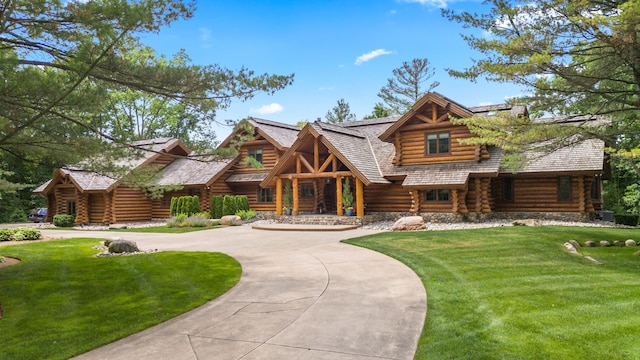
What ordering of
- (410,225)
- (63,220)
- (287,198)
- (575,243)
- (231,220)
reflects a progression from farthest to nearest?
(63,220) < (287,198) < (231,220) < (410,225) < (575,243)

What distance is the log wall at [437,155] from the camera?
21892 millimetres

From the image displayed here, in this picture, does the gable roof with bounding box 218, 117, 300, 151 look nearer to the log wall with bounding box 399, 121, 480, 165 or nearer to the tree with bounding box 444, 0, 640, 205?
the log wall with bounding box 399, 121, 480, 165

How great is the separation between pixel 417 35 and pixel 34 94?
12.3 meters

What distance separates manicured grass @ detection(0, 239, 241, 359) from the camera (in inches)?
232

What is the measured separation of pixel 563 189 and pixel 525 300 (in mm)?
17054

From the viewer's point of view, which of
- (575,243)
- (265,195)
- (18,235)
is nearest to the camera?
(575,243)

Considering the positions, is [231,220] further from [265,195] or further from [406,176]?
[406,176]

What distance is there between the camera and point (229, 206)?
88.6ft

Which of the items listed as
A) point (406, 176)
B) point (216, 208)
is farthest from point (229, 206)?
point (406, 176)

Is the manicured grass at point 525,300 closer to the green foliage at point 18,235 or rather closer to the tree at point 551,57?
the tree at point 551,57

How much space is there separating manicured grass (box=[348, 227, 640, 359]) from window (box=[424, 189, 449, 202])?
29.0 feet

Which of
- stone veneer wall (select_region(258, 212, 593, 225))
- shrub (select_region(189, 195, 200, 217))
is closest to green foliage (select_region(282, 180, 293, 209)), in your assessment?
stone veneer wall (select_region(258, 212, 593, 225))

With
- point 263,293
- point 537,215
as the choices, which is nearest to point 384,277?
point 263,293

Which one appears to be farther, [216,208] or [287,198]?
[216,208]
